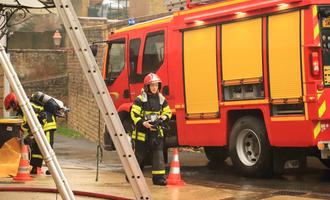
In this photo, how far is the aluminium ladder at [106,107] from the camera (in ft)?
15.5

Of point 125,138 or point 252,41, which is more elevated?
point 252,41

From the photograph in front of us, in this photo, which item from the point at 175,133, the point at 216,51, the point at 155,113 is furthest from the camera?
the point at 175,133

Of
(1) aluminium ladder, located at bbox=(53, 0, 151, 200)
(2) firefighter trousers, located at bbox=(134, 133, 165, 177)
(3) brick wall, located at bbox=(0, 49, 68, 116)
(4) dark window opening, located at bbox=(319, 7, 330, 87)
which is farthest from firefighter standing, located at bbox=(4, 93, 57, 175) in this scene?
(3) brick wall, located at bbox=(0, 49, 68, 116)

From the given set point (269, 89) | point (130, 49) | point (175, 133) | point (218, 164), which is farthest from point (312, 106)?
point (130, 49)

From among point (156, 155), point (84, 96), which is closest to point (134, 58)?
point (156, 155)

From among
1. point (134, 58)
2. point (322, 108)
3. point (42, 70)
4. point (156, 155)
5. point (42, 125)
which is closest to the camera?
point (322, 108)

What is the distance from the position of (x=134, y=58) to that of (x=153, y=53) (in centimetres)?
67

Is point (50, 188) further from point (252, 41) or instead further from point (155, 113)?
point (252, 41)

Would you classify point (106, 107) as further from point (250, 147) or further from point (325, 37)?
point (250, 147)

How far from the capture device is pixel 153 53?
1180 centimetres

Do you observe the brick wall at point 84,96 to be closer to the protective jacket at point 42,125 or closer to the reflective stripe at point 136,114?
the protective jacket at point 42,125

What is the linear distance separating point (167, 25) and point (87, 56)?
664 cm

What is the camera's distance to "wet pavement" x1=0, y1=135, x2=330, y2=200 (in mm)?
8062

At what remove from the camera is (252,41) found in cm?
954
